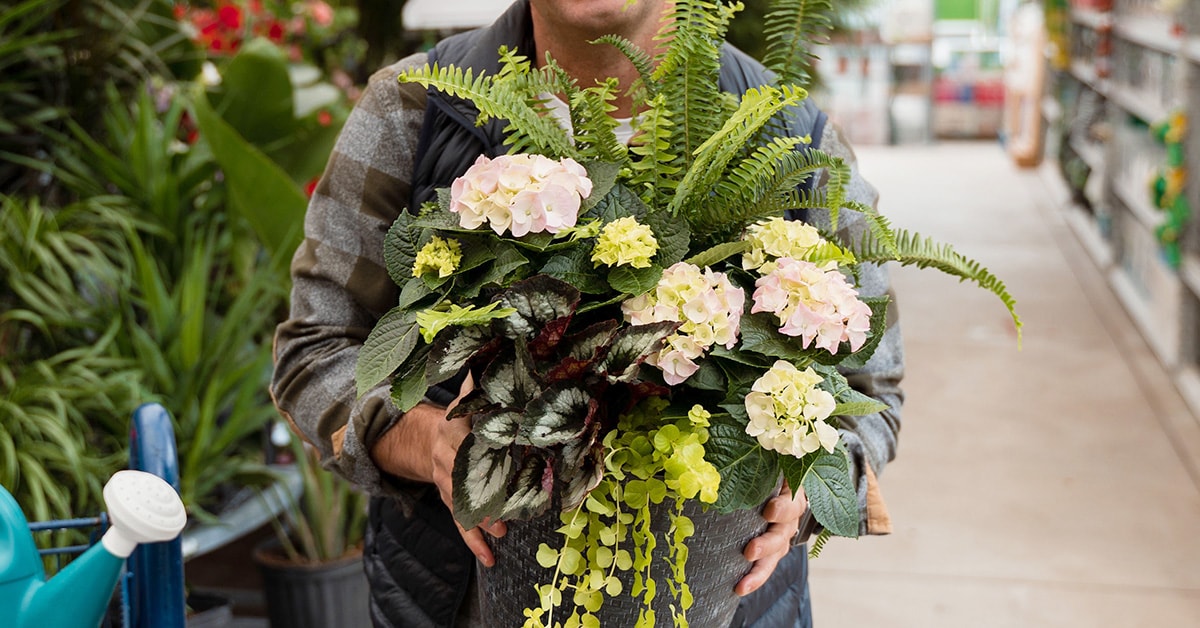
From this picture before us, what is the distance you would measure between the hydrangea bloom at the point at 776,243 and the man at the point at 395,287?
260mm

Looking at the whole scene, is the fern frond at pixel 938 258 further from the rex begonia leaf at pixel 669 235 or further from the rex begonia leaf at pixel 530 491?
the rex begonia leaf at pixel 530 491

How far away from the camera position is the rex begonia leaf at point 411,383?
2.92 feet

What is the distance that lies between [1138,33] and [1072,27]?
277 cm

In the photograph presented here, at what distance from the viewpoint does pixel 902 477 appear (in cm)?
388

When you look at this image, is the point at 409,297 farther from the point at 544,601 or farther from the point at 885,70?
the point at 885,70

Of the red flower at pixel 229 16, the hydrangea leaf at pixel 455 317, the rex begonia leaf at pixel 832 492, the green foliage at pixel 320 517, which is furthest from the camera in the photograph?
the red flower at pixel 229 16

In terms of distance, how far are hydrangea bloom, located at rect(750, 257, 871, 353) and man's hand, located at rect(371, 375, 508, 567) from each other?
259 mm

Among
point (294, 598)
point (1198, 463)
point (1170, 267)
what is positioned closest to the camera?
point (294, 598)

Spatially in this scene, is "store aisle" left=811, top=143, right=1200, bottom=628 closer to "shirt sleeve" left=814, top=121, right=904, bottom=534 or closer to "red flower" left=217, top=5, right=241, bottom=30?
"shirt sleeve" left=814, top=121, right=904, bottom=534

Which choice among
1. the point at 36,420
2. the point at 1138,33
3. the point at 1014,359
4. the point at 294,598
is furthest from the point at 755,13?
the point at 36,420


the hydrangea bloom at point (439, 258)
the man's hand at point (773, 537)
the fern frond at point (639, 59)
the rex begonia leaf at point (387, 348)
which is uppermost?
the fern frond at point (639, 59)

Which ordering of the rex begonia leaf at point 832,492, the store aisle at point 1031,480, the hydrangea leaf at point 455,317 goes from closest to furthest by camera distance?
1. the hydrangea leaf at point 455,317
2. the rex begonia leaf at point 832,492
3. the store aisle at point 1031,480

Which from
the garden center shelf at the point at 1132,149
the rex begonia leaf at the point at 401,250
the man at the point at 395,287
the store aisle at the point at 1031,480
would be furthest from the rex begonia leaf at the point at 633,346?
the garden center shelf at the point at 1132,149

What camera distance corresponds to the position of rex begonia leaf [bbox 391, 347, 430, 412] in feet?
2.92
